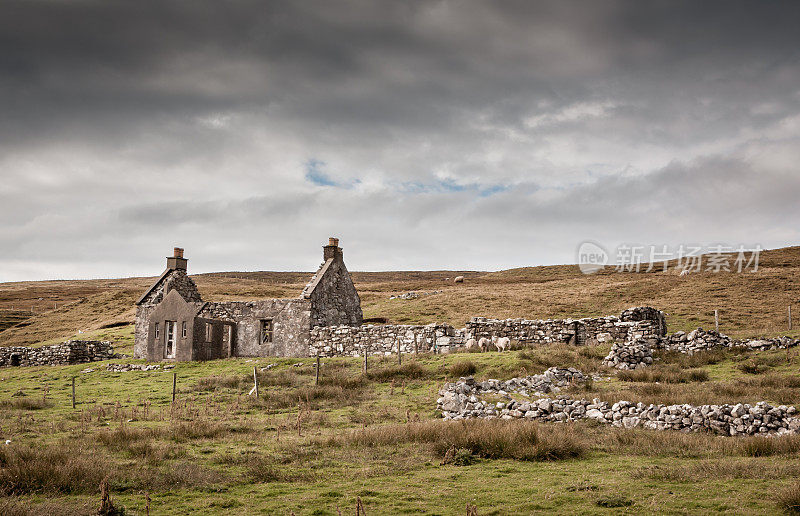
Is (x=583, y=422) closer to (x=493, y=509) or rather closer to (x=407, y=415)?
(x=407, y=415)

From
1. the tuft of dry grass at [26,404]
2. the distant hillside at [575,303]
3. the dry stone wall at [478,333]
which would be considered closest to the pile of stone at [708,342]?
the dry stone wall at [478,333]

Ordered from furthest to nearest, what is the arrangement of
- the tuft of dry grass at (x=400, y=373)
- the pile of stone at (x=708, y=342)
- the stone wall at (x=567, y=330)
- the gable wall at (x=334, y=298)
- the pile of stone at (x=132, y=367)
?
the gable wall at (x=334, y=298)
the pile of stone at (x=132, y=367)
the stone wall at (x=567, y=330)
the pile of stone at (x=708, y=342)
the tuft of dry grass at (x=400, y=373)

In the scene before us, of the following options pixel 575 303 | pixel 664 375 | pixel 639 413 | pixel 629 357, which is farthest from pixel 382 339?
pixel 575 303

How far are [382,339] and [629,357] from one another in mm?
13369

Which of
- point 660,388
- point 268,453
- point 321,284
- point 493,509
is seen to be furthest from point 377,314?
point 493,509

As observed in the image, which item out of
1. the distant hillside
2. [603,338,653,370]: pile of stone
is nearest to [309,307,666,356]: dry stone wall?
[603,338,653,370]: pile of stone

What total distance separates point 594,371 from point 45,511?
1962 centimetres

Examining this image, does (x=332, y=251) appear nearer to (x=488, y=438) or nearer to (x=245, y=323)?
(x=245, y=323)

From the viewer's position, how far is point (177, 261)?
4044 centimetres

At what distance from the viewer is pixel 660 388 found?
19172 millimetres

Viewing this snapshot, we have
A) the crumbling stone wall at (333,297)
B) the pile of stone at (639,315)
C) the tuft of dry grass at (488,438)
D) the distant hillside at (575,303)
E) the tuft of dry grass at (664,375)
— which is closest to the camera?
the tuft of dry grass at (488,438)

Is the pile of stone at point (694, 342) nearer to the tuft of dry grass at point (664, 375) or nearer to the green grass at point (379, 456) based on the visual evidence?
the green grass at point (379, 456)

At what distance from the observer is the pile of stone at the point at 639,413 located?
48.8 feet

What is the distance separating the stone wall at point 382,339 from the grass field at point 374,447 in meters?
2.88
